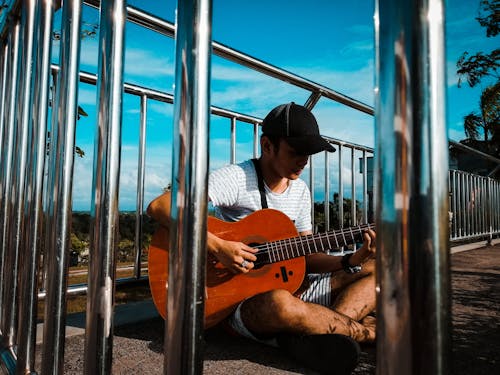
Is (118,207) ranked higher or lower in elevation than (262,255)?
higher

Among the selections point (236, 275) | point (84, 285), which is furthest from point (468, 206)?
point (84, 285)

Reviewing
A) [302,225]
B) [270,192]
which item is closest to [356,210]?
[302,225]

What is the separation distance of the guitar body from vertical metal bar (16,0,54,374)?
80 cm

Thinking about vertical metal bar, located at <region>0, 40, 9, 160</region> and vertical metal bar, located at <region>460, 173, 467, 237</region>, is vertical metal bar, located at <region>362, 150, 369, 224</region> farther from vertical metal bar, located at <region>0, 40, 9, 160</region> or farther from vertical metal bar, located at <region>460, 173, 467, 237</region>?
vertical metal bar, located at <region>0, 40, 9, 160</region>

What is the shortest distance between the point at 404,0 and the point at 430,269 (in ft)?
0.54

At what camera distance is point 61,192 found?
0.69m

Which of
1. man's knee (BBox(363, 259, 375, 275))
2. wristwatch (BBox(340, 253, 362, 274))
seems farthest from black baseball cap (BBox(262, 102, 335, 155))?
man's knee (BBox(363, 259, 375, 275))

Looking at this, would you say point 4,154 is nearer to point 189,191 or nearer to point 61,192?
point 61,192

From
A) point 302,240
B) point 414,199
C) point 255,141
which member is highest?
point 255,141

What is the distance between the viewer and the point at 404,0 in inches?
9.1

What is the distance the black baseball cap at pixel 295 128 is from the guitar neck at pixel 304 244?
0.49 metres

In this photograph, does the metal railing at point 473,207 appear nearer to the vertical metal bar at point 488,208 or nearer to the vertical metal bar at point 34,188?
the vertical metal bar at point 488,208

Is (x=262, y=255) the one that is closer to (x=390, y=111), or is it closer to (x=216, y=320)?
(x=216, y=320)

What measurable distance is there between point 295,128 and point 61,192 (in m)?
1.67
